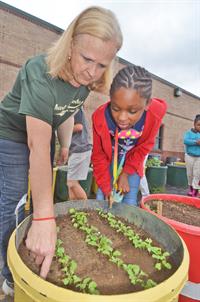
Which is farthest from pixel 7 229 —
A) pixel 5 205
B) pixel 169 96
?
pixel 169 96

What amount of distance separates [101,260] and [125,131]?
88 centimetres

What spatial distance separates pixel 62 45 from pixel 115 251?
3.09 ft

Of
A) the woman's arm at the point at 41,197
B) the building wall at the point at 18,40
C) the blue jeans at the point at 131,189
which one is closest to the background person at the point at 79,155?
the blue jeans at the point at 131,189

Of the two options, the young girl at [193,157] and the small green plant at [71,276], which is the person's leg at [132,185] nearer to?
the small green plant at [71,276]

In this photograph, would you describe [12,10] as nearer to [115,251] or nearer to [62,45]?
[62,45]

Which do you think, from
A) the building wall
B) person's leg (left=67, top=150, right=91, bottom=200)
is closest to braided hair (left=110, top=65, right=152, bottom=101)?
person's leg (left=67, top=150, right=91, bottom=200)

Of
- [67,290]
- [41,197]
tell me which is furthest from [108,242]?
[67,290]

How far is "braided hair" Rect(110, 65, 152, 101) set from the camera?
5.04ft

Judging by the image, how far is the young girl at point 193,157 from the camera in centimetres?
522

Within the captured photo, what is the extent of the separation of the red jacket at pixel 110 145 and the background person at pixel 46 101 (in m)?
0.38

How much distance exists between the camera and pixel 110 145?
1.92 metres

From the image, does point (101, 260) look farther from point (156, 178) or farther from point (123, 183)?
point (156, 178)

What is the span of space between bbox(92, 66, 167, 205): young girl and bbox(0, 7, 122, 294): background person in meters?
0.15

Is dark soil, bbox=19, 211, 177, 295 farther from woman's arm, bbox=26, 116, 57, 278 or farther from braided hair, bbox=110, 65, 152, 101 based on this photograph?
braided hair, bbox=110, 65, 152, 101
